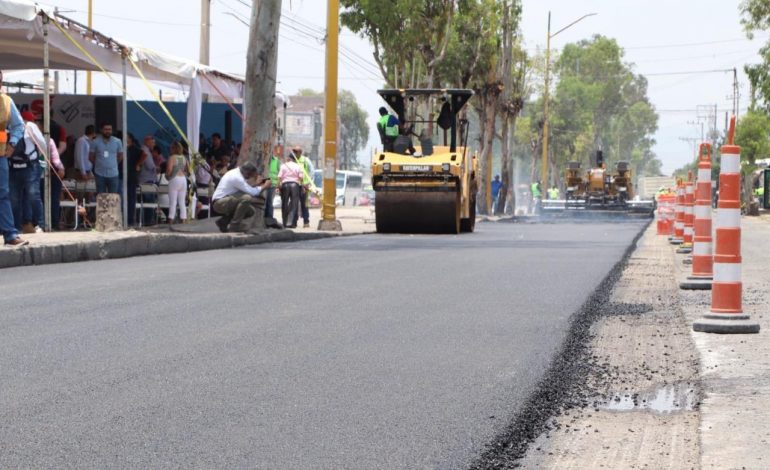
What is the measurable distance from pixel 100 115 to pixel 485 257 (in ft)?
34.9

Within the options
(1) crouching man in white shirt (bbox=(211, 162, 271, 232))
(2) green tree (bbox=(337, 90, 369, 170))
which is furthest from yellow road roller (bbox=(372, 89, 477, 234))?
(2) green tree (bbox=(337, 90, 369, 170))

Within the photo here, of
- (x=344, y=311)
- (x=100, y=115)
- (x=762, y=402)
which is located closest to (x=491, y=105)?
(x=100, y=115)

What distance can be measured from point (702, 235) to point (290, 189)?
48.3 ft

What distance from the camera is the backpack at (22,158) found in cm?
1573

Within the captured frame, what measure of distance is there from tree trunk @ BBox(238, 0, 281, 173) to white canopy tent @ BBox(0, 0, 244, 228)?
1.96 feet

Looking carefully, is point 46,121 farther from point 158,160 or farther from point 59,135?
point 158,160

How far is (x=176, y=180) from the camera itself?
22.0m

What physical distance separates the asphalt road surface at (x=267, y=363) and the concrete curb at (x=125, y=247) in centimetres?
92

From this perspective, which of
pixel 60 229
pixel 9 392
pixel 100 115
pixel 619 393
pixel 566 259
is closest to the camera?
pixel 9 392

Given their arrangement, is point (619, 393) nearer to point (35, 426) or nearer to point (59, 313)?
point (35, 426)

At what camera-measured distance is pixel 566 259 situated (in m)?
15.8

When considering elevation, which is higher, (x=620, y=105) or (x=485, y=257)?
(x=620, y=105)

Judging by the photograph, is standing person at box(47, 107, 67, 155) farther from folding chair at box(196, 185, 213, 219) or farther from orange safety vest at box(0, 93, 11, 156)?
orange safety vest at box(0, 93, 11, 156)

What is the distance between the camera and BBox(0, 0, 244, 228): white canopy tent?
17.0m
